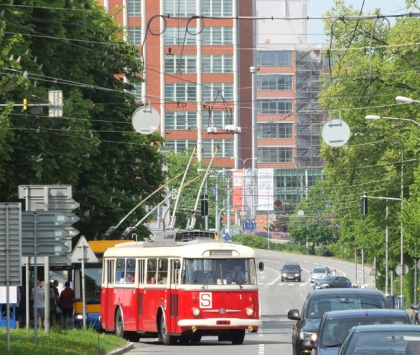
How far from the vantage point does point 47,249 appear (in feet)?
71.2

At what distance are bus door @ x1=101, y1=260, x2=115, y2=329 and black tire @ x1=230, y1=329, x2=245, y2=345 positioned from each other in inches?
162

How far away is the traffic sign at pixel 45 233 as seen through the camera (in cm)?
2158

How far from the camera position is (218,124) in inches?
4774

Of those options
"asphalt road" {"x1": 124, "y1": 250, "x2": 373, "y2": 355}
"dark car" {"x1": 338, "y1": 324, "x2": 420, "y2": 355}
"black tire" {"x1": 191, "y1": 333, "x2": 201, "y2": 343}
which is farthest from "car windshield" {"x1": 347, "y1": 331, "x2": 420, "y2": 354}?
"black tire" {"x1": 191, "y1": 333, "x2": 201, "y2": 343}

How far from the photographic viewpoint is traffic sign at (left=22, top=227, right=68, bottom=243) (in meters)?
21.6

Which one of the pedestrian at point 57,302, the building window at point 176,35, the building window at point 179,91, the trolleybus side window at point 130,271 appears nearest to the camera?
the trolleybus side window at point 130,271

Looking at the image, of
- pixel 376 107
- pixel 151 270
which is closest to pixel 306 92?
pixel 376 107

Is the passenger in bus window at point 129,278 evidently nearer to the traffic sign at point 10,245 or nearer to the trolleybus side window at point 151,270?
the trolleybus side window at point 151,270

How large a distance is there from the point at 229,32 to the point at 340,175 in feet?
201

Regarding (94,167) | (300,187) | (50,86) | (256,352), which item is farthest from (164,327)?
(300,187)

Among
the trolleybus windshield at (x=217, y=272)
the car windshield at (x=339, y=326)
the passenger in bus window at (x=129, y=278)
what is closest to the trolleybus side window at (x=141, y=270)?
the passenger in bus window at (x=129, y=278)

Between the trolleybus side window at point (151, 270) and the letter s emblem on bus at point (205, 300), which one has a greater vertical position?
the trolleybus side window at point (151, 270)

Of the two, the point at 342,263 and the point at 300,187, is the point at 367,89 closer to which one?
the point at 342,263

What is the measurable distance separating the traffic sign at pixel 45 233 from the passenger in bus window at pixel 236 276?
8362 mm
